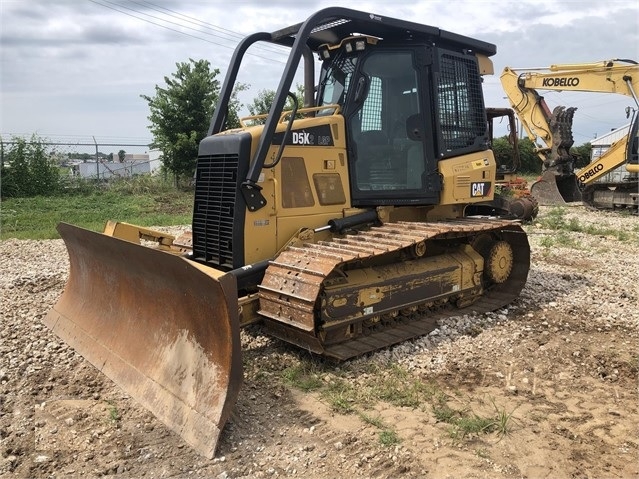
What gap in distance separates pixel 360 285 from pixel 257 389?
4.32ft

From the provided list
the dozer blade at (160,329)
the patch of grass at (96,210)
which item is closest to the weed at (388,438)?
the dozer blade at (160,329)

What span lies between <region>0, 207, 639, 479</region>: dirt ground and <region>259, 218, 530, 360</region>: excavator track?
0.96 ft

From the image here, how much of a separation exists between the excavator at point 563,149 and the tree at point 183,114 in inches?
414

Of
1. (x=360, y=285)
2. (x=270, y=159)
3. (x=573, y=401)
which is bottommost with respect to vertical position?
(x=573, y=401)

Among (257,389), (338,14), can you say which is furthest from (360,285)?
(338,14)

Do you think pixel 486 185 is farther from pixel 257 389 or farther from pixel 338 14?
pixel 257 389

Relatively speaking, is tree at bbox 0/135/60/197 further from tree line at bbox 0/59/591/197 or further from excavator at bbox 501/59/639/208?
excavator at bbox 501/59/639/208

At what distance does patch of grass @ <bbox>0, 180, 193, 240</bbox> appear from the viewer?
44.4 ft

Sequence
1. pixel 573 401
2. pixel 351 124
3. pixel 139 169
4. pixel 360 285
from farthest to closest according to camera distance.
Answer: pixel 139 169 < pixel 351 124 < pixel 360 285 < pixel 573 401

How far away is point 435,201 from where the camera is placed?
607 centimetres

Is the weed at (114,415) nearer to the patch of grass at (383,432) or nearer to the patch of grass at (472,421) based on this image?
the patch of grass at (383,432)

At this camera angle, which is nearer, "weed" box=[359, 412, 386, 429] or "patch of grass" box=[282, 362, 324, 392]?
"weed" box=[359, 412, 386, 429]

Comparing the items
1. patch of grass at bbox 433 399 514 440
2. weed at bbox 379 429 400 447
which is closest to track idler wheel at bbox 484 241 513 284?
patch of grass at bbox 433 399 514 440

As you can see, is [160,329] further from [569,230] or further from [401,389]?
[569,230]
